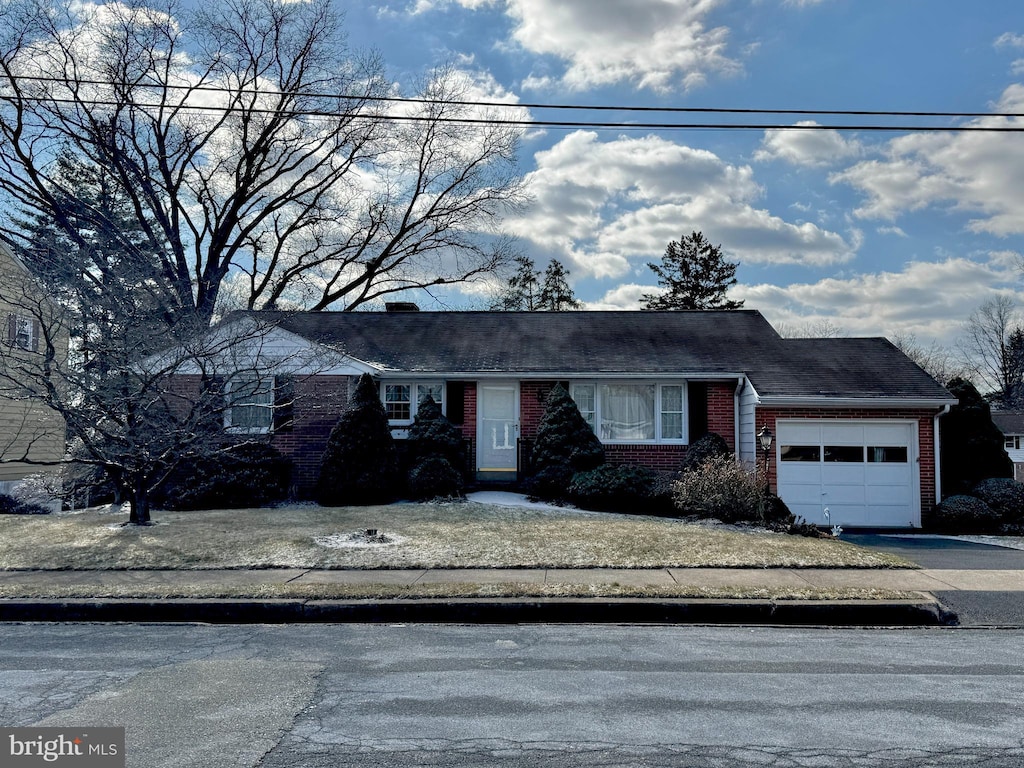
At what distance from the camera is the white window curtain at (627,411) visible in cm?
1911

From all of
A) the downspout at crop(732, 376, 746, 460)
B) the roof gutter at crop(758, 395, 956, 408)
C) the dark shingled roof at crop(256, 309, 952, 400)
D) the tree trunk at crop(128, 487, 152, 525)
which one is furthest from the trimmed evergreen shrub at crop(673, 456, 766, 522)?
the tree trunk at crop(128, 487, 152, 525)

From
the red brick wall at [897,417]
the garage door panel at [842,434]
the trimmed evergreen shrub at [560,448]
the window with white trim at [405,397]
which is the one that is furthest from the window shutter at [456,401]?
the garage door panel at [842,434]

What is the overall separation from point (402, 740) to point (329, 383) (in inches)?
→ 591

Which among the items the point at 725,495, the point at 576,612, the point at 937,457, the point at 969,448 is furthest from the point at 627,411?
the point at 576,612

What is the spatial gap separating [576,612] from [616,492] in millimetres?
8181

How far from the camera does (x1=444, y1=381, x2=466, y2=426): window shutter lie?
19203mm

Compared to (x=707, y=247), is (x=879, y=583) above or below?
below

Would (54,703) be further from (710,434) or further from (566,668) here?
(710,434)

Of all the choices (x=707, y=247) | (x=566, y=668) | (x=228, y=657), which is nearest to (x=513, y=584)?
(x=566, y=668)

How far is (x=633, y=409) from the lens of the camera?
63.2 feet

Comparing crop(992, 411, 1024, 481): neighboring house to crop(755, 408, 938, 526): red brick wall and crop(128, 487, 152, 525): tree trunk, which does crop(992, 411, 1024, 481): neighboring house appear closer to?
crop(755, 408, 938, 526): red brick wall

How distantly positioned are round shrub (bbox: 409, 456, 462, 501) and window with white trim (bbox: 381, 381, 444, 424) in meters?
2.83

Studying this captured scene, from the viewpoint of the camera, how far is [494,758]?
4.27 m

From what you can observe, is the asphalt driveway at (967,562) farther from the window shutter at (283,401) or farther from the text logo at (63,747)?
the window shutter at (283,401)
